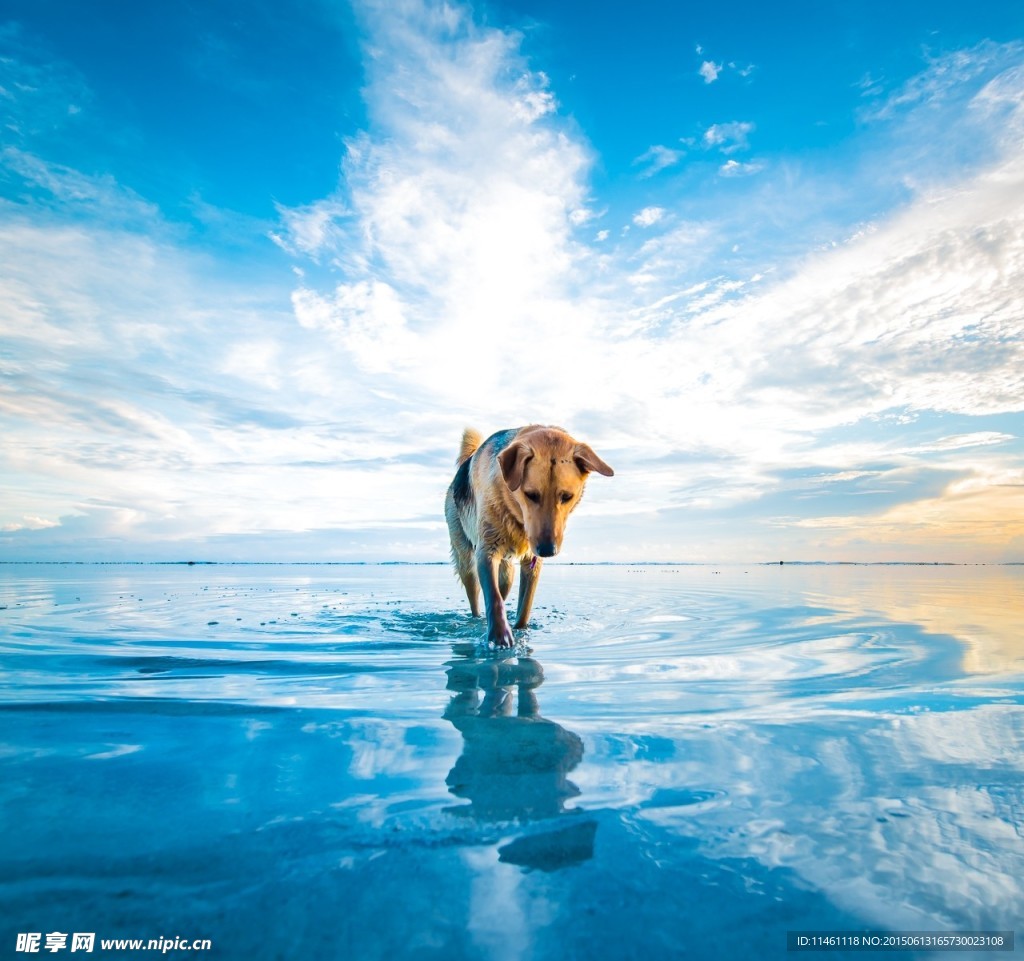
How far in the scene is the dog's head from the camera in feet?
17.4

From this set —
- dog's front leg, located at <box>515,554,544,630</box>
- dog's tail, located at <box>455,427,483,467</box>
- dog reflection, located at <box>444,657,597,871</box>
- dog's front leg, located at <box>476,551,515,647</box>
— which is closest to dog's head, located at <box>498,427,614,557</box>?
dog's front leg, located at <box>476,551,515,647</box>

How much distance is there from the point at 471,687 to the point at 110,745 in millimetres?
1930

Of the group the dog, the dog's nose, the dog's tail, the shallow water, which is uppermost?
the dog's tail

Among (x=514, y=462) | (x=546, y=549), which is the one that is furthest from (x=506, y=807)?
(x=514, y=462)

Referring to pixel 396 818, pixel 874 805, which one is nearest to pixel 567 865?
pixel 396 818

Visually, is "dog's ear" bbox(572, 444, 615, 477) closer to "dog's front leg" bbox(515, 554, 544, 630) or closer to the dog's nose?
the dog's nose

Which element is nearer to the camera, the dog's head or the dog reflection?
the dog reflection

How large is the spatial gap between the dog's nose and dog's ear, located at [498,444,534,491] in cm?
61

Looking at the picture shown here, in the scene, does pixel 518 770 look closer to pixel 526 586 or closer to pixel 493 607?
pixel 493 607

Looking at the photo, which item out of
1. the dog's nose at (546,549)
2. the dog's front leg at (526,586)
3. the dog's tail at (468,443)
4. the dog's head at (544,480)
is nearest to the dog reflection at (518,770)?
the dog's nose at (546,549)

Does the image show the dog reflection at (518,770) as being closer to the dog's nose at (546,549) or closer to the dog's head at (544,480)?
the dog's nose at (546,549)

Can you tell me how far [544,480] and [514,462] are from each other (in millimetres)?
350

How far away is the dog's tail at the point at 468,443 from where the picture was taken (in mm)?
8633

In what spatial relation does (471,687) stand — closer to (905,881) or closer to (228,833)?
(228,833)
